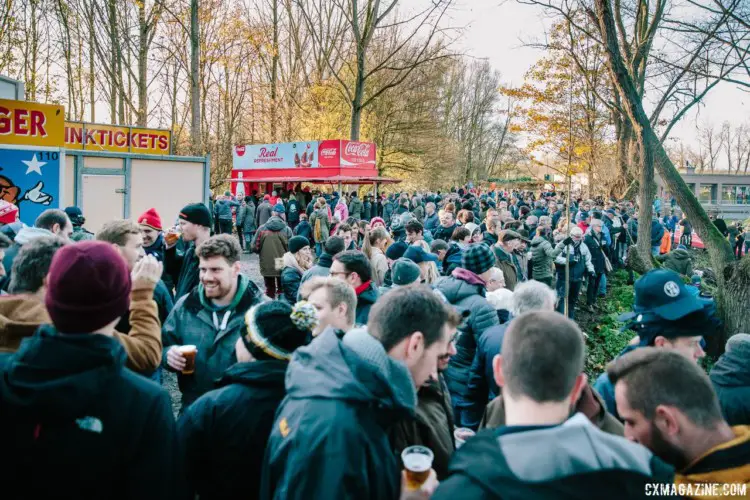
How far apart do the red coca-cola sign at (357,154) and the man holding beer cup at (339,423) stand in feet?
74.6

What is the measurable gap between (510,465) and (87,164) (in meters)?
11.5

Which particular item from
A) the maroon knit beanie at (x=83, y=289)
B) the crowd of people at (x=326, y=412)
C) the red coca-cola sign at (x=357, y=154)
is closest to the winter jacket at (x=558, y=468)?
the crowd of people at (x=326, y=412)

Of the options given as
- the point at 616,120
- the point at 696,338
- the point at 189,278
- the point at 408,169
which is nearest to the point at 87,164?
the point at 189,278

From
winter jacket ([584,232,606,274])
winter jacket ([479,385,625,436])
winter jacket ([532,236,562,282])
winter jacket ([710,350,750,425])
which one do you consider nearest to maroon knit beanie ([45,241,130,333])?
winter jacket ([479,385,625,436])

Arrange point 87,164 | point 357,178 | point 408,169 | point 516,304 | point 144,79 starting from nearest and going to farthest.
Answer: point 516,304
point 87,164
point 144,79
point 357,178
point 408,169

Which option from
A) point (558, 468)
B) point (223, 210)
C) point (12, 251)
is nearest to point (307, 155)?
point (223, 210)

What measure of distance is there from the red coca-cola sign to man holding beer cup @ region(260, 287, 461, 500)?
22753 millimetres

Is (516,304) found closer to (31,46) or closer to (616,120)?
(616,120)

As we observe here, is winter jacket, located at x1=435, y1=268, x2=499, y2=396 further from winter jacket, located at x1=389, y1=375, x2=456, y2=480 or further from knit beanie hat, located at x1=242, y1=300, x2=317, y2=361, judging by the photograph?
knit beanie hat, located at x1=242, y1=300, x2=317, y2=361

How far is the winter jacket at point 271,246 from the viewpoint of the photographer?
911 centimetres

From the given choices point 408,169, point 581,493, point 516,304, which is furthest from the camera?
point 408,169

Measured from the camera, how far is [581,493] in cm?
142

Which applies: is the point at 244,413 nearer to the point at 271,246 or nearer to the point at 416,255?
the point at 416,255

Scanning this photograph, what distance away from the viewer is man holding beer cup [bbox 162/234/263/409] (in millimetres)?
3344
